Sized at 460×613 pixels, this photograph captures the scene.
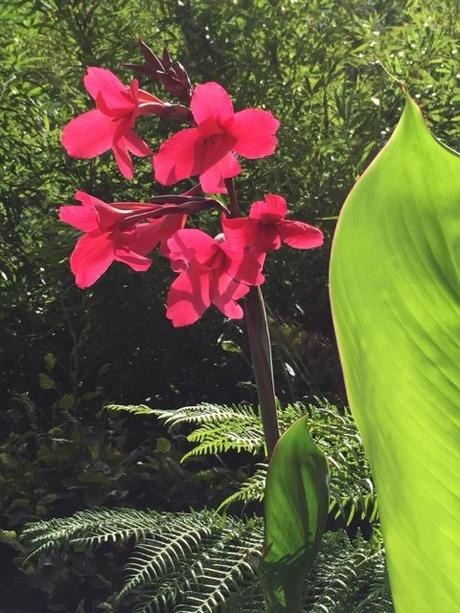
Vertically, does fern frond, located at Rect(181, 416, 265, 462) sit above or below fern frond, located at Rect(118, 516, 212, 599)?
above

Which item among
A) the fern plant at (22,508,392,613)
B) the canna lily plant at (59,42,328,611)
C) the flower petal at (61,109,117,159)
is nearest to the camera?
the canna lily plant at (59,42,328,611)

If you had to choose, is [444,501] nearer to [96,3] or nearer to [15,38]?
[96,3]

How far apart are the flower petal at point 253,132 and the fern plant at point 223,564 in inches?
19.9

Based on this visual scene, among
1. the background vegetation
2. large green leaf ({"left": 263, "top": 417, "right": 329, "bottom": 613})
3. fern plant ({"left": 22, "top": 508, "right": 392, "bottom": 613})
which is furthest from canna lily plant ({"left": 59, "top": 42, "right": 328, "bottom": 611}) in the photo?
the background vegetation

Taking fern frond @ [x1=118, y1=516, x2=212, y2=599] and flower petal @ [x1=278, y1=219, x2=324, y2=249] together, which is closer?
flower petal @ [x1=278, y1=219, x2=324, y2=249]

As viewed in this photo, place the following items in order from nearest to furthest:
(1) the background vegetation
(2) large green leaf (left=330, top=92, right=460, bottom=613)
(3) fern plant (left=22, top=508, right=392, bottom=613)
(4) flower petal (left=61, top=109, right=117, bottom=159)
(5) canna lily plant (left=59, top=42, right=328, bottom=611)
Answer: (2) large green leaf (left=330, top=92, right=460, bottom=613)
(5) canna lily plant (left=59, top=42, right=328, bottom=611)
(4) flower petal (left=61, top=109, right=117, bottom=159)
(3) fern plant (left=22, top=508, right=392, bottom=613)
(1) the background vegetation

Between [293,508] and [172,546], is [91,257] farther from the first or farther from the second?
[172,546]

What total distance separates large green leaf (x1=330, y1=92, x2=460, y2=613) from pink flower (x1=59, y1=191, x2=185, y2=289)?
222mm

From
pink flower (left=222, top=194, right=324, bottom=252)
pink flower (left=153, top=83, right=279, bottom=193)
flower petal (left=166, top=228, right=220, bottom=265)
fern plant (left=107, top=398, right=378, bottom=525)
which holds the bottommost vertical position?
fern plant (left=107, top=398, right=378, bottom=525)

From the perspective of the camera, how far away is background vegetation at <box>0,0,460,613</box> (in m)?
1.68

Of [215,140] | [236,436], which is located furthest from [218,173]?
[236,436]

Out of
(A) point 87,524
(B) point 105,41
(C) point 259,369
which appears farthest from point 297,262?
(C) point 259,369

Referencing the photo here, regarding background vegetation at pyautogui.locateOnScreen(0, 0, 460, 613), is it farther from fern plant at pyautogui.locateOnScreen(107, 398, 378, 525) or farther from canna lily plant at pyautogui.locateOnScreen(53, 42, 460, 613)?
canna lily plant at pyautogui.locateOnScreen(53, 42, 460, 613)

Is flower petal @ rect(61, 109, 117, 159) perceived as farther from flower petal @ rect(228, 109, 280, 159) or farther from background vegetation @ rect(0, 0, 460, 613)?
background vegetation @ rect(0, 0, 460, 613)
